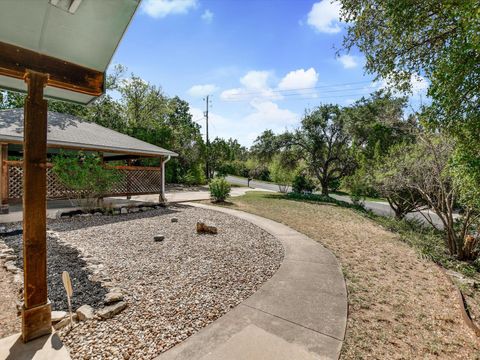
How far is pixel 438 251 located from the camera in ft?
20.2

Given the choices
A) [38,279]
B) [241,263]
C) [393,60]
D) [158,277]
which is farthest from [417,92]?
[38,279]

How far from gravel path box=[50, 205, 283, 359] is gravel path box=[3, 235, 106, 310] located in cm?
30

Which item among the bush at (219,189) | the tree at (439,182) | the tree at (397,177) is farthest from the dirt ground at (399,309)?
the bush at (219,189)

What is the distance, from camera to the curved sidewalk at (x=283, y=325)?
2129 millimetres

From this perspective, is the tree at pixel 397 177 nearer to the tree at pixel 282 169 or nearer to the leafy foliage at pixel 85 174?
the tree at pixel 282 169

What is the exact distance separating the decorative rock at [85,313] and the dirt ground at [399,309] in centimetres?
262

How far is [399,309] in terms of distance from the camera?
3055 millimetres

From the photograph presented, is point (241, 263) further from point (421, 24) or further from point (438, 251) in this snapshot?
point (438, 251)

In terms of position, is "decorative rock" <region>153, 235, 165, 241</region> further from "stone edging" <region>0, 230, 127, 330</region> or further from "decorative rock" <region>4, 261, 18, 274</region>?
"decorative rock" <region>4, 261, 18, 274</region>

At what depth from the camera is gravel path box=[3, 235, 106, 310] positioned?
291 centimetres

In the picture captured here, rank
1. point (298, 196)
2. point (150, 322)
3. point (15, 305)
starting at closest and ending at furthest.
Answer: point (150, 322) → point (15, 305) → point (298, 196)

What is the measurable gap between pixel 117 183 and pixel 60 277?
21.7ft

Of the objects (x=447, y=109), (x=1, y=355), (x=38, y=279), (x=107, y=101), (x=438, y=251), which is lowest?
(x=438, y=251)

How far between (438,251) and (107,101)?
27.2m
